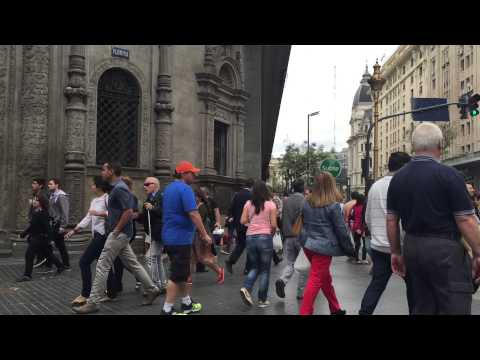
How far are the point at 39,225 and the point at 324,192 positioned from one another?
571 cm

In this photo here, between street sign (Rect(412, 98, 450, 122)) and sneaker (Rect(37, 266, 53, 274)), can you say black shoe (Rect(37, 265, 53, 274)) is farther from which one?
street sign (Rect(412, 98, 450, 122))

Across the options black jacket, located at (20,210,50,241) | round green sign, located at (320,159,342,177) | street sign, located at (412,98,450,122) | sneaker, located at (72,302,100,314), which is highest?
street sign, located at (412,98,450,122)

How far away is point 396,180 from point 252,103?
62.0 ft

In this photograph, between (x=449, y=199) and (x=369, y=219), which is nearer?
(x=449, y=199)

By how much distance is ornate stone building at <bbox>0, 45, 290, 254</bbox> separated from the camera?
12055 mm

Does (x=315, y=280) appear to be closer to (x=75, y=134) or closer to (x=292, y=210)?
(x=292, y=210)

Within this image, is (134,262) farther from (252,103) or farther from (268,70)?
(268,70)

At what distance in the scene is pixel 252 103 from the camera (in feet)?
72.9

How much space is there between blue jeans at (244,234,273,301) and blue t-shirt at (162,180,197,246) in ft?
3.97

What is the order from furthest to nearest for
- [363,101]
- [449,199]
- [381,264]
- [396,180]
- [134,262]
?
[363,101]
[134,262]
[381,264]
[396,180]
[449,199]

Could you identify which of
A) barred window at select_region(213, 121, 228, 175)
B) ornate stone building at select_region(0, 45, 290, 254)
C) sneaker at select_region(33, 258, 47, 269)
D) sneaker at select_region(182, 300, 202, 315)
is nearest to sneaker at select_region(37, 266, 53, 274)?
sneaker at select_region(33, 258, 47, 269)

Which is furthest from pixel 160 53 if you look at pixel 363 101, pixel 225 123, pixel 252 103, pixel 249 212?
pixel 363 101
